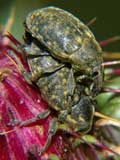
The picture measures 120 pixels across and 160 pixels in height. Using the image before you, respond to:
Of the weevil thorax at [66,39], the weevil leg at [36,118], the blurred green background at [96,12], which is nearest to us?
the weevil thorax at [66,39]

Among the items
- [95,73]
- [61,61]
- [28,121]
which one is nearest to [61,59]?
[61,61]

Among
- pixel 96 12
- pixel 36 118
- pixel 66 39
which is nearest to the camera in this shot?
pixel 66 39

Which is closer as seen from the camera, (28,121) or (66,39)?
(66,39)

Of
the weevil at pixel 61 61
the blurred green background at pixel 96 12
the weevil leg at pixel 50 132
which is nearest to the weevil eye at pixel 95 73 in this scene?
the weevil at pixel 61 61

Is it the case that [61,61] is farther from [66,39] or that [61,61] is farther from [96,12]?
[96,12]

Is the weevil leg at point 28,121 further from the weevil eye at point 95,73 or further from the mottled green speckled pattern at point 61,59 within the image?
the weevil eye at point 95,73

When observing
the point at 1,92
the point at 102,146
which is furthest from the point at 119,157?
the point at 1,92

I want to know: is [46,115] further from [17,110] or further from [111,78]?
[111,78]

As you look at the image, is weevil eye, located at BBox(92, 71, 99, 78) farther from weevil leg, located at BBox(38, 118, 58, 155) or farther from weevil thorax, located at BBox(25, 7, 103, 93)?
weevil leg, located at BBox(38, 118, 58, 155)

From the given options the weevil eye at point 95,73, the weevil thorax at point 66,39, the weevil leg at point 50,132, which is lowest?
the weevil leg at point 50,132

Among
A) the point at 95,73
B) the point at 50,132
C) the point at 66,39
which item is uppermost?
the point at 66,39
